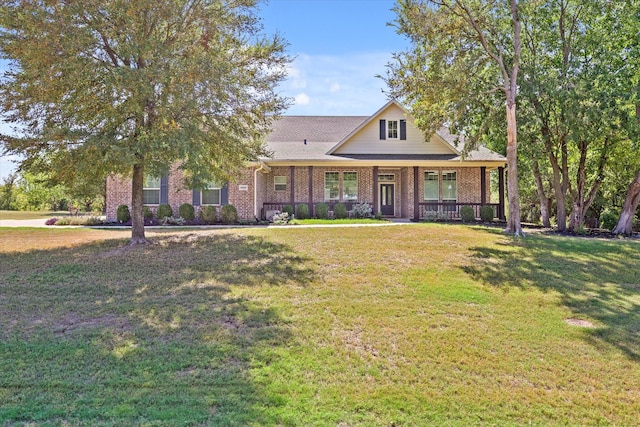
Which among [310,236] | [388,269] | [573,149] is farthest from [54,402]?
[573,149]

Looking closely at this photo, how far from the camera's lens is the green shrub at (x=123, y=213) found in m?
17.8

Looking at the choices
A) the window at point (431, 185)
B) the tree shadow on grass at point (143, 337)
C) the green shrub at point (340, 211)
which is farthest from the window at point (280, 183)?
the tree shadow on grass at point (143, 337)

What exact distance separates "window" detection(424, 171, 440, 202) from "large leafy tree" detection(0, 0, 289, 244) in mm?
12634

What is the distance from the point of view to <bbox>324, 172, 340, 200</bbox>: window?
20766mm

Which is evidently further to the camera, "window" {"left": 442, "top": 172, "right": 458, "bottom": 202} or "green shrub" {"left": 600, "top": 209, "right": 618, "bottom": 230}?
"green shrub" {"left": 600, "top": 209, "right": 618, "bottom": 230}

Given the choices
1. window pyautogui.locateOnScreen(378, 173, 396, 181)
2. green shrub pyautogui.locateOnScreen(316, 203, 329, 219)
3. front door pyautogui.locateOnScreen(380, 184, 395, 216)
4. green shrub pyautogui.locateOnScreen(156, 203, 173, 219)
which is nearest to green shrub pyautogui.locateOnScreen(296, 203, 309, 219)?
green shrub pyautogui.locateOnScreen(316, 203, 329, 219)

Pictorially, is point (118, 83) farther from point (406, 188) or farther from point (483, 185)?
point (483, 185)

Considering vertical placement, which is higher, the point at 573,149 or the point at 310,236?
the point at 573,149

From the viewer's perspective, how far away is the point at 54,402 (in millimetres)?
3707

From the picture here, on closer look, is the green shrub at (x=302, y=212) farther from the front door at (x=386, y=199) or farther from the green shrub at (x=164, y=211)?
the green shrub at (x=164, y=211)

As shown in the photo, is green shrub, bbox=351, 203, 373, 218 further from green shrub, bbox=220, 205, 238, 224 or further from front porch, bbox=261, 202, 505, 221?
green shrub, bbox=220, 205, 238, 224

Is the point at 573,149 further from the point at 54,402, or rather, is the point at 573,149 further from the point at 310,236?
the point at 54,402

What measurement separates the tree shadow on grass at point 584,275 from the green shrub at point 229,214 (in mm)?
10529

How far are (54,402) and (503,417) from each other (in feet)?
13.7
